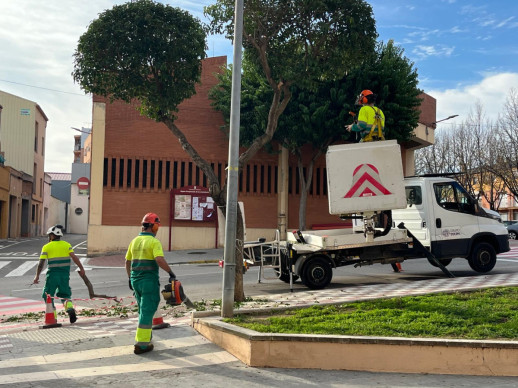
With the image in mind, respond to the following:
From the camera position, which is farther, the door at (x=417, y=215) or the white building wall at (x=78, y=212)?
the white building wall at (x=78, y=212)

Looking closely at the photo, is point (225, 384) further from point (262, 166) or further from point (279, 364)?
point (262, 166)

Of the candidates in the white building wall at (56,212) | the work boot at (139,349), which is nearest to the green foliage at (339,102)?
the work boot at (139,349)

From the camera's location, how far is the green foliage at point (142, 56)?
11953mm

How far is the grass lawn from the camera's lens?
648 centimetres

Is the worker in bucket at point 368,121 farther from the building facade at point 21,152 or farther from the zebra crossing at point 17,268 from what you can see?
the building facade at point 21,152

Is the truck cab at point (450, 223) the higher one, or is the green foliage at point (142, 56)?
the green foliage at point (142, 56)

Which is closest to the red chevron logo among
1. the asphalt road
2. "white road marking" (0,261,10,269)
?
the asphalt road

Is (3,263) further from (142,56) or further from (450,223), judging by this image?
(450,223)

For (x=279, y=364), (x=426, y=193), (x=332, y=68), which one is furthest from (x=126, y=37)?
(x=279, y=364)

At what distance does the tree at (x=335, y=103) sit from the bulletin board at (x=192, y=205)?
3.51m

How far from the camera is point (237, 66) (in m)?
8.05

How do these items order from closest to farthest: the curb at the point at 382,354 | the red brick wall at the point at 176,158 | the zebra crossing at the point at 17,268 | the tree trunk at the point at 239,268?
the curb at the point at 382,354
the tree trunk at the point at 239,268
the zebra crossing at the point at 17,268
the red brick wall at the point at 176,158

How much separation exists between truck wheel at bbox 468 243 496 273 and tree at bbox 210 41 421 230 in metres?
10.6

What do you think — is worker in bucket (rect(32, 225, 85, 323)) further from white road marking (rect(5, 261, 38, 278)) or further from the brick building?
the brick building
